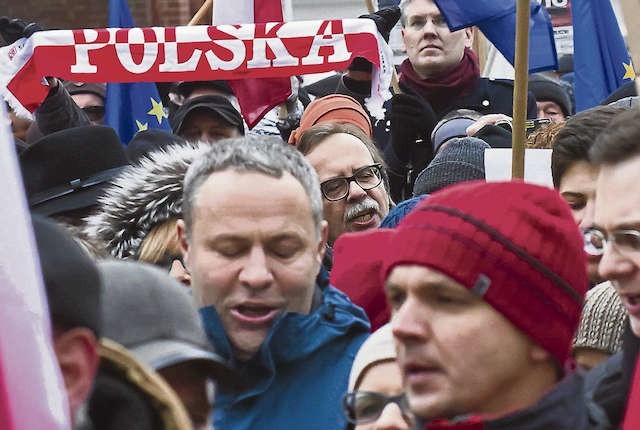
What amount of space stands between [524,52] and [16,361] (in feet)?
11.6

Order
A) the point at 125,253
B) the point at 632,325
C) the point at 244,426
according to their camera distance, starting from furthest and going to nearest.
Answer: the point at 125,253
the point at 244,426
the point at 632,325

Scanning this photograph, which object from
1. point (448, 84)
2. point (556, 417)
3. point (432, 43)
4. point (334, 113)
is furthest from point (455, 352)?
point (432, 43)

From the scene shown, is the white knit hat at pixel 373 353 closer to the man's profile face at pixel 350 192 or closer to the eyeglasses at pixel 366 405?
the eyeglasses at pixel 366 405

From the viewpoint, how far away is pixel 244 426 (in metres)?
3.58

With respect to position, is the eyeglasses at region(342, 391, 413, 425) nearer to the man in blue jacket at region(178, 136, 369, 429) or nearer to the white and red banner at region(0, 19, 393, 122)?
the man in blue jacket at region(178, 136, 369, 429)

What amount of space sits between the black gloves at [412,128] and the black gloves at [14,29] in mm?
1816

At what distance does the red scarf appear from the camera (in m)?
7.25

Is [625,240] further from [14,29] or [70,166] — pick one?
[14,29]

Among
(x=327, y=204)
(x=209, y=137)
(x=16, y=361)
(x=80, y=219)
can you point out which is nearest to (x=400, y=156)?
(x=209, y=137)

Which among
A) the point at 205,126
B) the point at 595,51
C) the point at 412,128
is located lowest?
the point at 412,128

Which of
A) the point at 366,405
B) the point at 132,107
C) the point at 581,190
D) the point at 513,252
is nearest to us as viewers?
the point at 513,252

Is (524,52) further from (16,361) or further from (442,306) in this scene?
(16,361)

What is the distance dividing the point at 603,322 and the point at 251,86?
3400 mm

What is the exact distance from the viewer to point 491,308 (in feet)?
9.65
